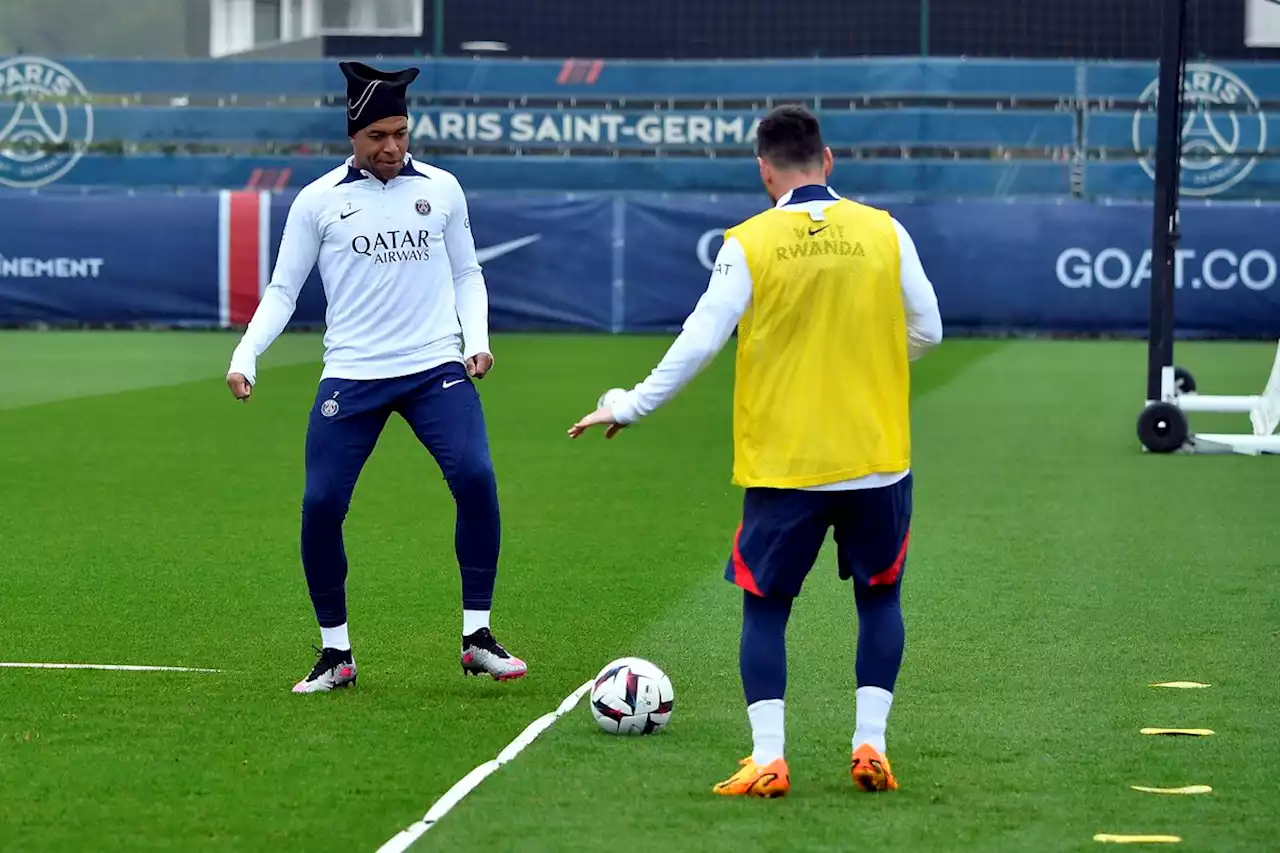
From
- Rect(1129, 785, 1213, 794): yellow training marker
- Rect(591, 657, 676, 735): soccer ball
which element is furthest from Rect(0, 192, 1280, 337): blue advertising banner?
Rect(1129, 785, 1213, 794): yellow training marker

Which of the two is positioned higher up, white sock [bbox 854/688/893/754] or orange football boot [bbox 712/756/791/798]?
white sock [bbox 854/688/893/754]

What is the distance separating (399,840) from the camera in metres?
5.21

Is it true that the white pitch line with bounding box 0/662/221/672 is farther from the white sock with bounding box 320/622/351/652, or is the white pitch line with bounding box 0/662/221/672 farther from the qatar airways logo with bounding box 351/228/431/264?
the qatar airways logo with bounding box 351/228/431/264

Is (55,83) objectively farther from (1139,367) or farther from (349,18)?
(1139,367)

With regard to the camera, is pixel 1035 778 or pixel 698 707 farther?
pixel 698 707

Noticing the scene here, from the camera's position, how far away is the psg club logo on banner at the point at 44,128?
108 ft

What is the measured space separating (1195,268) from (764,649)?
76.8ft

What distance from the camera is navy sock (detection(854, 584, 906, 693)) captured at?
5.73m

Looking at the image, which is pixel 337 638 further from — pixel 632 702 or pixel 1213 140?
pixel 1213 140

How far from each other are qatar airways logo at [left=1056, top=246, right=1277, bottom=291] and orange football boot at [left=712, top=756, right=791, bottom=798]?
2309 centimetres

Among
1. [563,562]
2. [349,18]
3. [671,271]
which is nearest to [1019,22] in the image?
[671,271]

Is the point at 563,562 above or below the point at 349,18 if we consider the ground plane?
below

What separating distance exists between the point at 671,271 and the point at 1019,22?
8634 millimetres

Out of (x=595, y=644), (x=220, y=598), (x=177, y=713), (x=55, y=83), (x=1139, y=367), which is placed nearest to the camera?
(x=177, y=713)
